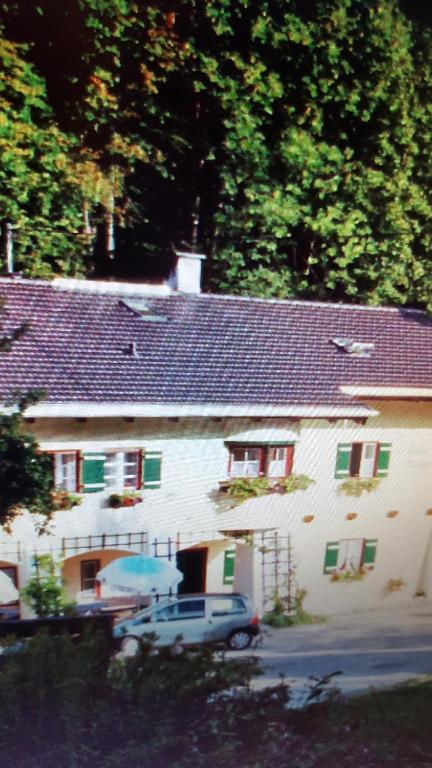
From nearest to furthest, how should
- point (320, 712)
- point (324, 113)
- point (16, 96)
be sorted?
point (16, 96)
point (324, 113)
point (320, 712)

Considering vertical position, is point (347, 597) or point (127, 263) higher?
point (127, 263)

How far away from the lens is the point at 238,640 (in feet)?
4.75

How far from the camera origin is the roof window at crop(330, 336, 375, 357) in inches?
57.4

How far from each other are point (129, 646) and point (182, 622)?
0.40ft

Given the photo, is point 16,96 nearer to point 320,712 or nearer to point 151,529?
point 151,529

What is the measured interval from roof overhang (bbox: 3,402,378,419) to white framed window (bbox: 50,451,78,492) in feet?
0.27

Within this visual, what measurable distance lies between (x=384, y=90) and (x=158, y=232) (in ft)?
1.73

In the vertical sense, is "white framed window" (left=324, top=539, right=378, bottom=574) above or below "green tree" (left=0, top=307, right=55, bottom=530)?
below

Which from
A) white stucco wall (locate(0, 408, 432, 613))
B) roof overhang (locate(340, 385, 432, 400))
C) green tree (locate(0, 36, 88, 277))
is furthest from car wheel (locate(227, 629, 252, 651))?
green tree (locate(0, 36, 88, 277))

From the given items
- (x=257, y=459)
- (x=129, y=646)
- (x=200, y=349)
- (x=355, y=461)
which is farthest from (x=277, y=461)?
(x=129, y=646)

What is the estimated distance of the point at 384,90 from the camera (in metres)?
1.31

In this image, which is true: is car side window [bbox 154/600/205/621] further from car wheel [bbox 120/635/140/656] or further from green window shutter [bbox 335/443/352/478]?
green window shutter [bbox 335/443/352/478]

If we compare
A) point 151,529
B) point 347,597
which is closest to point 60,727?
point 151,529

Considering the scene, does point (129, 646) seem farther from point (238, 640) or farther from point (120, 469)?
point (120, 469)
